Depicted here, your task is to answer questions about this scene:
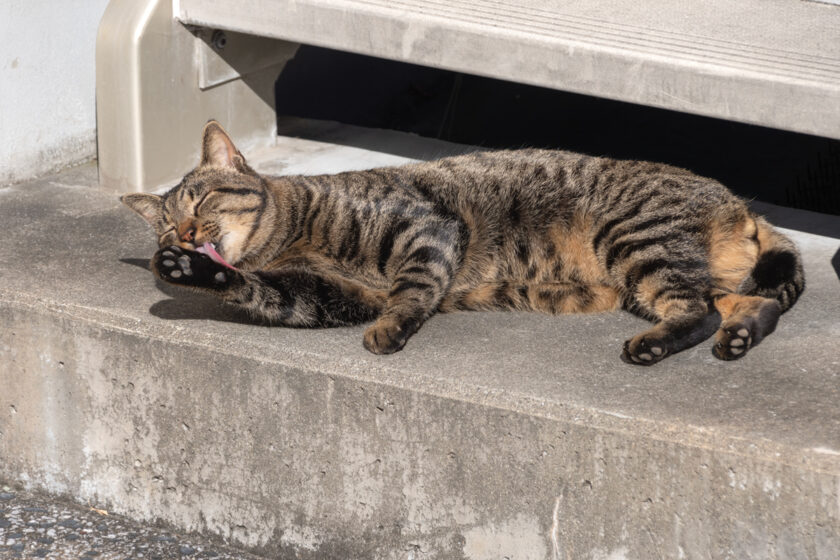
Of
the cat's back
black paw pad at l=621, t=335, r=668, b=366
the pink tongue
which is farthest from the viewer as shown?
the cat's back

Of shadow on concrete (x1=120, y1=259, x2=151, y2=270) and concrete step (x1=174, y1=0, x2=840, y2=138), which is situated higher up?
concrete step (x1=174, y1=0, x2=840, y2=138)

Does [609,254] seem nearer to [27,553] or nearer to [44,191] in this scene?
[27,553]

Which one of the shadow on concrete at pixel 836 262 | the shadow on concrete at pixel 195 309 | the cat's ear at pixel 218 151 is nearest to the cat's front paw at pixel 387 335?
the shadow on concrete at pixel 195 309

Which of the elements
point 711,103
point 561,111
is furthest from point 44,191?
point 561,111

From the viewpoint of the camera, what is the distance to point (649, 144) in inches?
262

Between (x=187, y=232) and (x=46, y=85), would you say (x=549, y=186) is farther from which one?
(x=46, y=85)

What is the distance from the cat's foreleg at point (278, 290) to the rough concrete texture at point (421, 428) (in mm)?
65

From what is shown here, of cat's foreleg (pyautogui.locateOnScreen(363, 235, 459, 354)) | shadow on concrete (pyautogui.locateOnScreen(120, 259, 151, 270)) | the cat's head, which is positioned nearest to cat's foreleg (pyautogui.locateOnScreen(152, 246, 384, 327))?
cat's foreleg (pyautogui.locateOnScreen(363, 235, 459, 354))

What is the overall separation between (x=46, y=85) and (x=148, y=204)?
4.09ft

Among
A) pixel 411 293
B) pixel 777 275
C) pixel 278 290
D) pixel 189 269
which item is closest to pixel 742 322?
pixel 777 275

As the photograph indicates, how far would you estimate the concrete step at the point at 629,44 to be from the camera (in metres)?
3.54

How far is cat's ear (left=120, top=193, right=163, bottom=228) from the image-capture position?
3.64m

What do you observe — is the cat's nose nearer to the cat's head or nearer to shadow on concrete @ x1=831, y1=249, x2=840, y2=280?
the cat's head

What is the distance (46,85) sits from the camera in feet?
14.9
